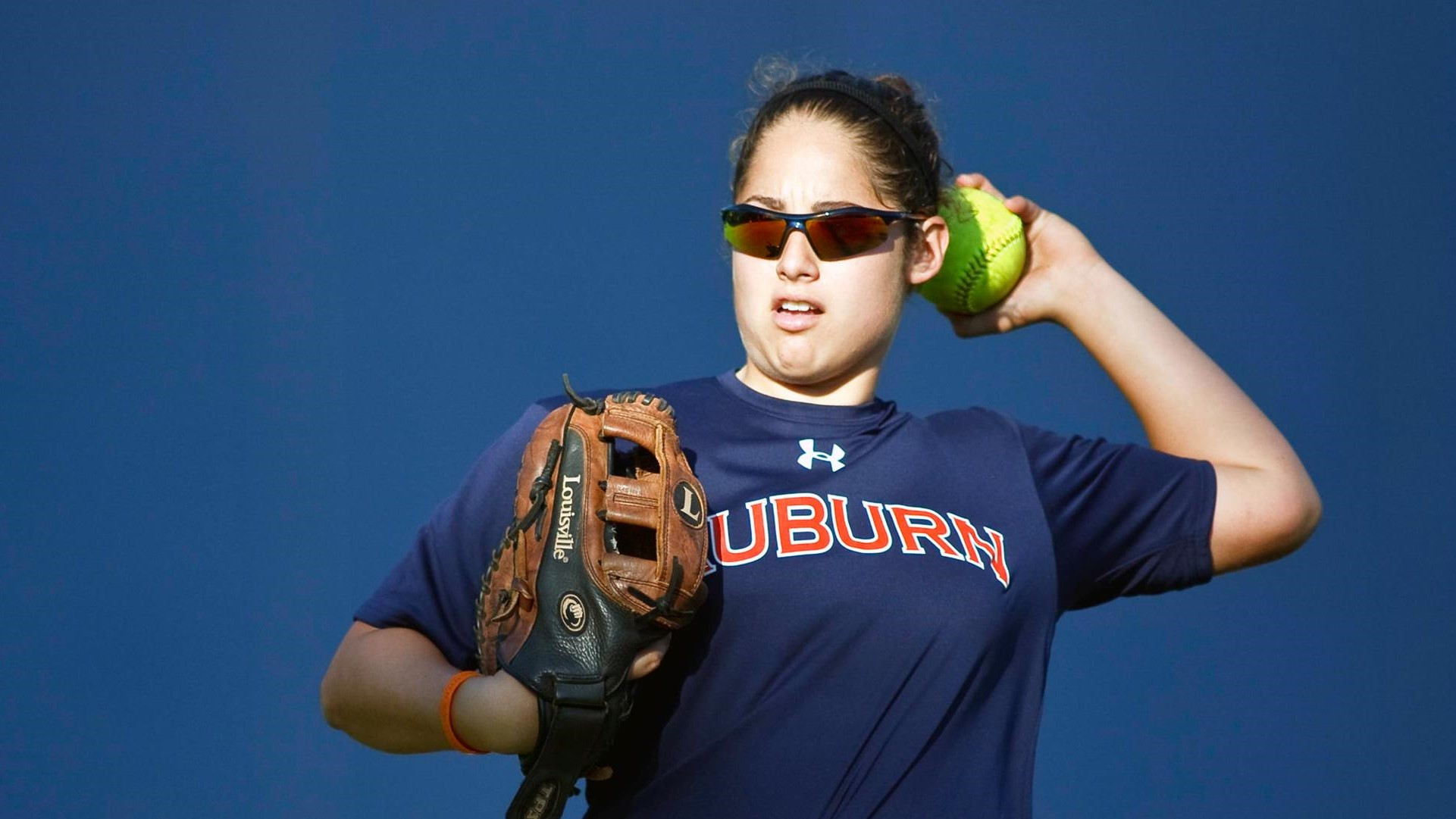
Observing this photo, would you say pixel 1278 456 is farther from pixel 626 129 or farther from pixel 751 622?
pixel 626 129

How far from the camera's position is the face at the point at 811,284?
1800mm

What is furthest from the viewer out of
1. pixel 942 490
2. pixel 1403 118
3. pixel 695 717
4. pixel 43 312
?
pixel 1403 118

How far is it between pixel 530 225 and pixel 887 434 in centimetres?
157

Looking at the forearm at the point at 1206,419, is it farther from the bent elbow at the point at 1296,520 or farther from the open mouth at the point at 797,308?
the open mouth at the point at 797,308

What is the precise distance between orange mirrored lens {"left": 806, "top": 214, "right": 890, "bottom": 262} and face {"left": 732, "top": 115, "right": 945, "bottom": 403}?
1 centimetres

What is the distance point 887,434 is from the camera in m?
1.84

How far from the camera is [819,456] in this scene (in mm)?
1774

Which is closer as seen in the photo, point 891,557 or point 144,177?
point 891,557

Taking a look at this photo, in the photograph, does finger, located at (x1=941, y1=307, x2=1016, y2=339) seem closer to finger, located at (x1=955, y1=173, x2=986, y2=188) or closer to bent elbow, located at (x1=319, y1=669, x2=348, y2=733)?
finger, located at (x1=955, y1=173, x2=986, y2=188)

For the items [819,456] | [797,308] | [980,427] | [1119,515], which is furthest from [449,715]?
[1119,515]

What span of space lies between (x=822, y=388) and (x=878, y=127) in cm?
32

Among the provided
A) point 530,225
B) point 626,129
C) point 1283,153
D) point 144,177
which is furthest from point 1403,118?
point 144,177

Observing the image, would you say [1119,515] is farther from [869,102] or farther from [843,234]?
[869,102]

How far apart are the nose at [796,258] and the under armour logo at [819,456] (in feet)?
0.61
